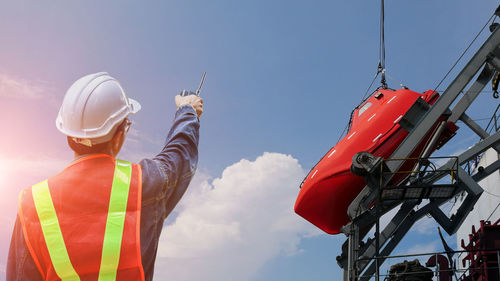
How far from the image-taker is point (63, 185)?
12.5ft

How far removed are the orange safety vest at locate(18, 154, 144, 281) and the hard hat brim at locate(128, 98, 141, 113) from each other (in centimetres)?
45

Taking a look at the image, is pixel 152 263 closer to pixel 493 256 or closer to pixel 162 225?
pixel 162 225

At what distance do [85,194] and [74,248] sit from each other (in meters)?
0.39

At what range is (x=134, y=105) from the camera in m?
4.16

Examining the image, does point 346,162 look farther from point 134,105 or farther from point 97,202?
point 97,202

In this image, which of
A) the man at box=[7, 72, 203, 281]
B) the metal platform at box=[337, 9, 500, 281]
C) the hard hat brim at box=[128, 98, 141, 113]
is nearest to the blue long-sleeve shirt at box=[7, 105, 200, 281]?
the man at box=[7, 72, 203, 281]

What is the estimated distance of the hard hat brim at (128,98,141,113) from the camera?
160 inches

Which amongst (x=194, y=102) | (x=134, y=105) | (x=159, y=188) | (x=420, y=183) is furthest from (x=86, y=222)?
(x=420, y=183)

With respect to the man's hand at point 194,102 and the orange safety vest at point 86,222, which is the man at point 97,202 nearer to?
the orange safety vest at point 86,222

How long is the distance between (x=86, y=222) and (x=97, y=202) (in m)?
0.16

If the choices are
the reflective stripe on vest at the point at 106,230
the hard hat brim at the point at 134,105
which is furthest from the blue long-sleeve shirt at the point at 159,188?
the hard hat brim at the point at 134,105

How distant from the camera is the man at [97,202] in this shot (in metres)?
3.57

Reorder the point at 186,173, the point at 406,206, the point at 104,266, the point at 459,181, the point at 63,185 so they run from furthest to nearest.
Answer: the point at 406,206
the point at 459,181
the point at 186,173
the point at 63,185
the point at 104,266

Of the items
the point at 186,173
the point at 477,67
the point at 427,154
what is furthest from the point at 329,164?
the point at 186,173
